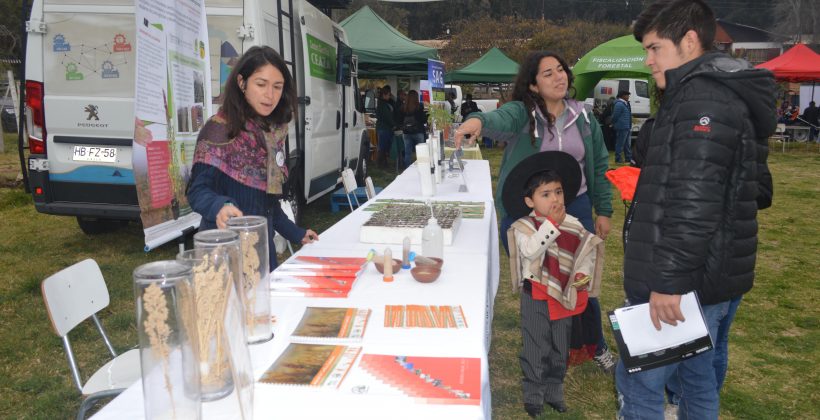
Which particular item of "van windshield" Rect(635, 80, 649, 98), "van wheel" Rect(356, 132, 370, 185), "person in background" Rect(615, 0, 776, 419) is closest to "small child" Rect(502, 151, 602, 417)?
"person in background" Rect(615, 0, 776, 419)

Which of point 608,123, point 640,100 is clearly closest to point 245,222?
point 608,123

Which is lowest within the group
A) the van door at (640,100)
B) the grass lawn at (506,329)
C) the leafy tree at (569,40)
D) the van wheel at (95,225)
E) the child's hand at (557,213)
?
the grass lawn at (506,329)

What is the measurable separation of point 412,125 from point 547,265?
850cm

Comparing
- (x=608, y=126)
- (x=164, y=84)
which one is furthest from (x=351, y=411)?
(x=608, y=126)

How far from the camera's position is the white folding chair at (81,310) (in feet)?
7.09

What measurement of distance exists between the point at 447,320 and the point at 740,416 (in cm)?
206

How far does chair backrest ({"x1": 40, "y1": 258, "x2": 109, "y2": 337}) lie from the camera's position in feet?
7.06

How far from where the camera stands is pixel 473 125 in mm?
2797

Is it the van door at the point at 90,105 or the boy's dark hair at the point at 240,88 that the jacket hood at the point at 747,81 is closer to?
the boy's dark hair at the point at 240,88

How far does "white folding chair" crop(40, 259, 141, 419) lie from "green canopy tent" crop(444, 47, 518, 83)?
13.5 m

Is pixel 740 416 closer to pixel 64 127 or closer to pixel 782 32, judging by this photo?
pixel 64 127

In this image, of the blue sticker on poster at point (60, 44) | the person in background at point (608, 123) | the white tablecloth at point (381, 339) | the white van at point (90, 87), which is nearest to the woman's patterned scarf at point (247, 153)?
the white tablecloth at point (381, 339)

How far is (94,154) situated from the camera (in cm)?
479

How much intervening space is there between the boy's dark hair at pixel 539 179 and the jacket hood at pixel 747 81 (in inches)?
39.9
